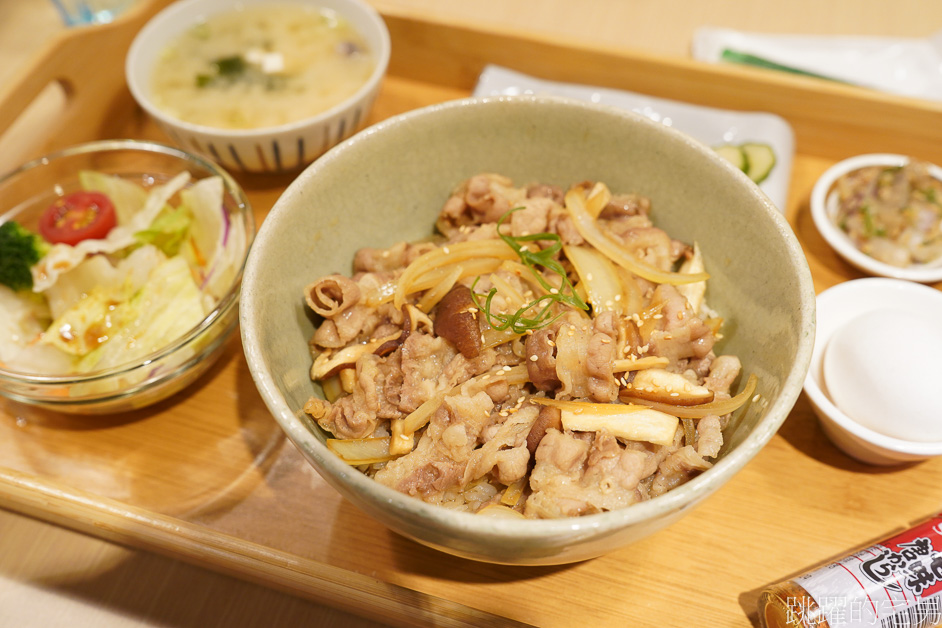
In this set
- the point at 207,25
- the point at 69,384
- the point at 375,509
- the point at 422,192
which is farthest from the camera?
the point at 207,25

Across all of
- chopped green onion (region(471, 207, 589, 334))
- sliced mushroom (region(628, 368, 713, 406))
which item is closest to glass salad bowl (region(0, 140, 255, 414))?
chopped green onion (region(471, 207, 589, 334))

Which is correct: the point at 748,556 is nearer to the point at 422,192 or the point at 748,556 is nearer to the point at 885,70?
the point at 422,192

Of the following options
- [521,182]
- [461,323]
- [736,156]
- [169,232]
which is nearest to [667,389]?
[461,323]

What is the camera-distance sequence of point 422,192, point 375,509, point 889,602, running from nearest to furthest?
point 375,509, point 889,602, point 422,192

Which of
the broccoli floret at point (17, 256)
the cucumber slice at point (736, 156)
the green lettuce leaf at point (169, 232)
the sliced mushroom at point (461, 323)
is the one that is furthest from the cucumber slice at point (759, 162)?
the broccoli floret at point (17, 256)

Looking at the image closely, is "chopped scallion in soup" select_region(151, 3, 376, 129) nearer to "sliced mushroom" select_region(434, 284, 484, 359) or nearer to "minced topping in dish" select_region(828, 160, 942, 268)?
"sliced mushroom" select_region(434, 284, 484, 359)

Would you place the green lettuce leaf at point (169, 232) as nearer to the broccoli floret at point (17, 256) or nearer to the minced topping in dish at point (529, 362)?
the broccoli floret at point (17, 256)

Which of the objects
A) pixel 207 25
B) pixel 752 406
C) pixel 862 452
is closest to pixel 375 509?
pixel 752 406
